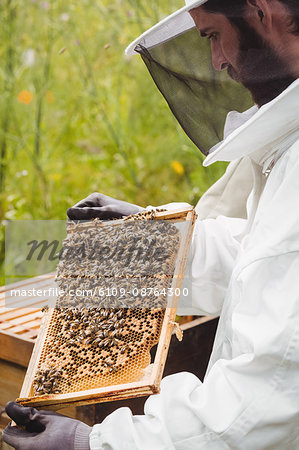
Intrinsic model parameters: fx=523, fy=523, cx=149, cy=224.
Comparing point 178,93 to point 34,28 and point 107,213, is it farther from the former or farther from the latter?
point 34,28

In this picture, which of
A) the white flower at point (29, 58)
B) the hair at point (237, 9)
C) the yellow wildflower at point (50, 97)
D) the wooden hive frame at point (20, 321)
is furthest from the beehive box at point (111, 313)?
the yellow wildflower at point (50, 97)

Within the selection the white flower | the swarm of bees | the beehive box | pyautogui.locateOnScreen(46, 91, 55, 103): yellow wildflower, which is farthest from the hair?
pyautogui.locateOnScreen(46, 91, 55, 103): yellow wildflower

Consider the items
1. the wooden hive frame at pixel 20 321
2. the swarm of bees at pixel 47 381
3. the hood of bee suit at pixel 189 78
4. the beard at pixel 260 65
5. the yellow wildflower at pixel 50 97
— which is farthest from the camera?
the yellow wildflower at pixel 50 97

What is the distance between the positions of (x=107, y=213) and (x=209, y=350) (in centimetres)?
87

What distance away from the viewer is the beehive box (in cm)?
142

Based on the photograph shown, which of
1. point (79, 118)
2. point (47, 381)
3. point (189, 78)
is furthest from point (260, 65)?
point (79, 118)

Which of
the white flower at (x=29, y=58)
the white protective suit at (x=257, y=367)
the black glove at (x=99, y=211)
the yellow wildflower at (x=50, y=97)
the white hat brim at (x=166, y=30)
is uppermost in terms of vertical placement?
the white flower at (x=29, y=58)

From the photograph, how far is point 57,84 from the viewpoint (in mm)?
5965

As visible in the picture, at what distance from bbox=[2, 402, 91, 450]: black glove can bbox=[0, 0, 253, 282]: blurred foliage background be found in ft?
9.16

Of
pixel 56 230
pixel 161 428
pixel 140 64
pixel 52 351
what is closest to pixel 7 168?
pixel 56 230

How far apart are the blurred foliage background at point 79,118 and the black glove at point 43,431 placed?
279 centimetres

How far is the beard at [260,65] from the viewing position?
1.34 m

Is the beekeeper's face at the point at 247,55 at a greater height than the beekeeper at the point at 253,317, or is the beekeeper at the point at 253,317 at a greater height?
the beekeeper's face at the point at 247,55

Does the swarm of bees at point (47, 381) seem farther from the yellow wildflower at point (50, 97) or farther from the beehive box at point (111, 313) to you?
the yellow wildflower at point (50, 97)
